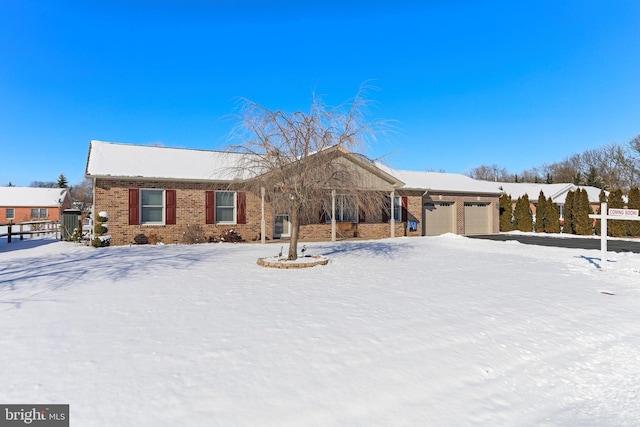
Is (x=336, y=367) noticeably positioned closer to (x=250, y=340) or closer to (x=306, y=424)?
(x=306, y=424)

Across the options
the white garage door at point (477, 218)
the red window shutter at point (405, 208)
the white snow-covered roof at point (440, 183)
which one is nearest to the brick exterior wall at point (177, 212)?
the red window shutter at point (405, 208)

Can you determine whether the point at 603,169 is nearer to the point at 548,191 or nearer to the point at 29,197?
the point at 548,191

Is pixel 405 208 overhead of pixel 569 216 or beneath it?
overhead

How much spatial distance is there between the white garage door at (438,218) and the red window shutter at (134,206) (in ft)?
53.3

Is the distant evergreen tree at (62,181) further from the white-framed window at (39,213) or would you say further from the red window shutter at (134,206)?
the red window shutter at (134,206)

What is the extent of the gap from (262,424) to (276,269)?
20.7 ft

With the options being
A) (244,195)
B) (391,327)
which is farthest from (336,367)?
(244,195)

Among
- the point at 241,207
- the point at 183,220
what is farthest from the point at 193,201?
the point at 241,207

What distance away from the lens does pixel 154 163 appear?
52.6ft

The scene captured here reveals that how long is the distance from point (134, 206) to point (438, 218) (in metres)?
17.6

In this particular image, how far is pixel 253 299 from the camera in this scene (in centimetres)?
609

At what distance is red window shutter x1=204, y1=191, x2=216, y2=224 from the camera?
1566cm

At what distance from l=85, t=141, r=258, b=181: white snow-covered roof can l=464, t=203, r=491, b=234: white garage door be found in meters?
16.4

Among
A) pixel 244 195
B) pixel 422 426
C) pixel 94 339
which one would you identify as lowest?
pixel 422 426
